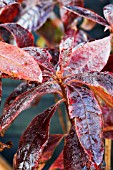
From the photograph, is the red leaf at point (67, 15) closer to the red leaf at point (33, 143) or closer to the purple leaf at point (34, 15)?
the purple leaf at point (34, 15)

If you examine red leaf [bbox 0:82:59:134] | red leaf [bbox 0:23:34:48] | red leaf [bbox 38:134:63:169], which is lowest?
red leaf [bbox 38:134:63:169]

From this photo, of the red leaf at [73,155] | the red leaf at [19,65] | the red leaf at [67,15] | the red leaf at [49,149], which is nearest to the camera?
the red leaf at [19,65]

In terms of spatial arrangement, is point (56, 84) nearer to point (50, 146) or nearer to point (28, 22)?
point (50, 146)

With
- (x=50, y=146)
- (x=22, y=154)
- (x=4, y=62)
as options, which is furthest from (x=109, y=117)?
(x=4, y=62)

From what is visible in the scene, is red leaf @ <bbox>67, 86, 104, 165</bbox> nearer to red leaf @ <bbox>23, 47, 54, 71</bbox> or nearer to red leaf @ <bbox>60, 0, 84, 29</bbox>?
red leaf @ <bbox>23, 47, 54, 71</bbox>

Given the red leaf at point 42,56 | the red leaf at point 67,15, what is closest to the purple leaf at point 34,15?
the red leaf at point 67,15

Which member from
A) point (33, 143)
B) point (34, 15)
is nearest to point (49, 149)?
point (33, 143)

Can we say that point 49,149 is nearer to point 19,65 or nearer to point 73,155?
point 73,155

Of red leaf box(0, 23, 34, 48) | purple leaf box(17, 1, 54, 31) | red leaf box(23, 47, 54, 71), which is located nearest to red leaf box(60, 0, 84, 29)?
purple leaf box(17, 1, 54, 31)
